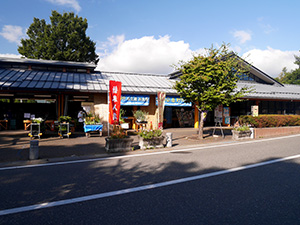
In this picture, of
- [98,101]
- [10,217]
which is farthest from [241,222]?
[98,101]

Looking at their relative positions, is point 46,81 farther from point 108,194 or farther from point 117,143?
point 108,194

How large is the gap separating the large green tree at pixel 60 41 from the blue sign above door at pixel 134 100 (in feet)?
68.8

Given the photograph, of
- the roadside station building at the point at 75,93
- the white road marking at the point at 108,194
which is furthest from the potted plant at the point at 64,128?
the white road marking at the point at 108,194

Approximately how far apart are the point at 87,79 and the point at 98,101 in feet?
8.84

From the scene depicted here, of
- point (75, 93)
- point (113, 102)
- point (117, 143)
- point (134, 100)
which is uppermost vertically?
point (75, 93)

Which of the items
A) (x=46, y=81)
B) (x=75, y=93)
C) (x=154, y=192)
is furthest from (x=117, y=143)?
(x=46, y=81)

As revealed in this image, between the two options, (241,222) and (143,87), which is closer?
(241,222)

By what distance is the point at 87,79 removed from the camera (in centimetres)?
1538

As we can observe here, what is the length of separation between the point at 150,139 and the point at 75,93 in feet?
26.8

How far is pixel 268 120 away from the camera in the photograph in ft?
46.4

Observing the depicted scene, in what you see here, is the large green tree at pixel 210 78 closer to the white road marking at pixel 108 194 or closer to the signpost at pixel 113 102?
the signpost at pixel 113 102

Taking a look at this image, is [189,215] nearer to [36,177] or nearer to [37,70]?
[36,177]

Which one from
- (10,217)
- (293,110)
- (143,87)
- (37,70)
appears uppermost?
(37,70)

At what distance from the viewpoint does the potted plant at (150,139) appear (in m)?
8.81
